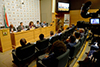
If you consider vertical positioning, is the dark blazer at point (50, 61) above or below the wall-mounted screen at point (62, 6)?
below

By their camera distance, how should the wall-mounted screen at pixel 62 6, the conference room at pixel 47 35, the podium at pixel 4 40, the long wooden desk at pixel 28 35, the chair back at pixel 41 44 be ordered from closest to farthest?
the conference room at pixel 47 35 → the chair back at pixel 41 44 → the podium at pixel 4 40 → the long wooden desk at pixel 28 35 → the wall-mounted screen at pixel 62 6

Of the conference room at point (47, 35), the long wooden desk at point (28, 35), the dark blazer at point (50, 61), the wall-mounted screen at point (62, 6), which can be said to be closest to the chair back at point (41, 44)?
the conference room at point (47, 35)

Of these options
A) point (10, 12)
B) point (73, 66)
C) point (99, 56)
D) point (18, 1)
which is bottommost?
point (73, 66)

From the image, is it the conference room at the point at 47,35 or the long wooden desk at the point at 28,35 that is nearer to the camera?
the conference room at the point at 47,35

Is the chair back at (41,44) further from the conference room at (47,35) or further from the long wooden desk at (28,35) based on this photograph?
the long wooden desk at (28,35)


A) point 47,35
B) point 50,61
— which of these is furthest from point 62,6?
point 50,61

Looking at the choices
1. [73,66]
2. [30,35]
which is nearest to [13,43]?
[30,35]

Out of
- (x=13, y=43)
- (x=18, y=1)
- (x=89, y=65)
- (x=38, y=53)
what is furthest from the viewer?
(x=18, y=1)

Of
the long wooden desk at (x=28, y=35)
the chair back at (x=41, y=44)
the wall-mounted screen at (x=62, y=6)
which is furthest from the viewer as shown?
the wall-mounted screen at (x=62, y=6)

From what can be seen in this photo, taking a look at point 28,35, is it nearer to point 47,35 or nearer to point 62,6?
point 47,35

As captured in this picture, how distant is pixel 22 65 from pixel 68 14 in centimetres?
798

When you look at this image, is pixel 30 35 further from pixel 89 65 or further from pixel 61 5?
pixel 61 5

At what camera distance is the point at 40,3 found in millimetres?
7922

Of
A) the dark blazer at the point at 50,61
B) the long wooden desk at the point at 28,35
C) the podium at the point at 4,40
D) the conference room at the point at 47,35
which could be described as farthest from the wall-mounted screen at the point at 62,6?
the dark blazer at the point at 50,61
